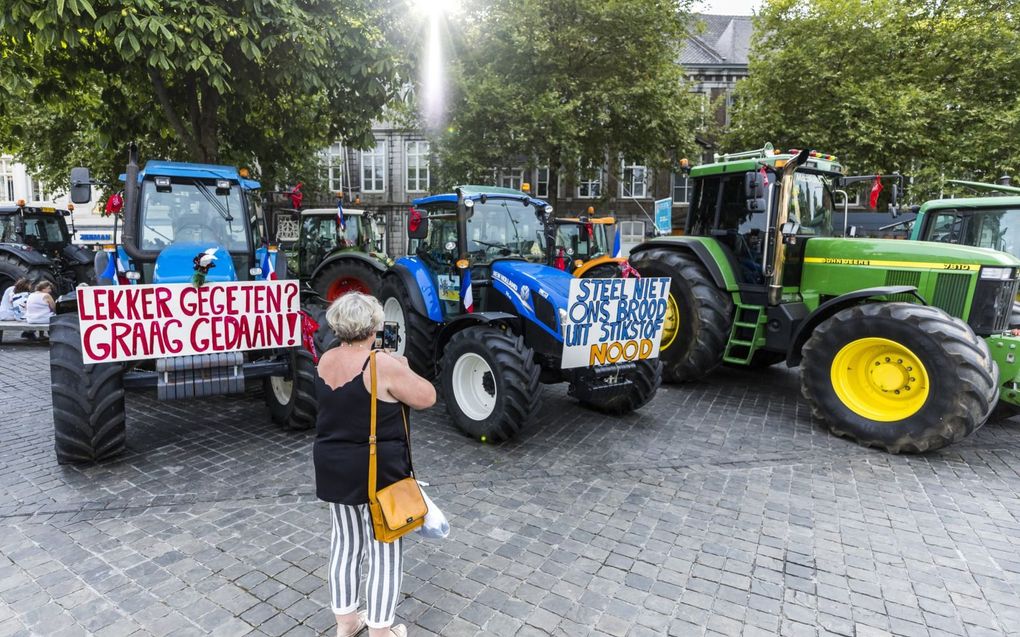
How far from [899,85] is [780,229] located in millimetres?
12860

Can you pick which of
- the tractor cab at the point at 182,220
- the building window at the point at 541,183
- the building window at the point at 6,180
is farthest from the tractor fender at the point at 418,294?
the building window at the point at 6,180

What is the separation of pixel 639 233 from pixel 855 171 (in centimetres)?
1454

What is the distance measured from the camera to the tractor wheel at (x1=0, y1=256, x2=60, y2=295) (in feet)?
36.5

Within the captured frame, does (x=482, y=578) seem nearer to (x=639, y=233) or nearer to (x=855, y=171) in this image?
(x=855, y=171)

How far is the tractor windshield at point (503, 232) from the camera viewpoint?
643cm

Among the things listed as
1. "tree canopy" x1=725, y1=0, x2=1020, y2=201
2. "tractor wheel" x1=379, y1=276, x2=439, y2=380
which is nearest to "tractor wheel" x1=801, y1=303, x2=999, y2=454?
"tractor wheel" x1=379, y1=276, x2=439, y2=380

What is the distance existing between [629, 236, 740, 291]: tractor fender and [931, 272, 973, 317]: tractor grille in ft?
6.61

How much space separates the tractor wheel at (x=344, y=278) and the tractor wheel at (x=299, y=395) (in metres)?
4.06

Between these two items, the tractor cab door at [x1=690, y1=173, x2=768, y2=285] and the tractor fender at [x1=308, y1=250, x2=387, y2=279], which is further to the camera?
the tractor fender at [x1=308, y1=250, x2=387, y2=279]

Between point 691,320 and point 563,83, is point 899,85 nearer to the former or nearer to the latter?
point 563,83

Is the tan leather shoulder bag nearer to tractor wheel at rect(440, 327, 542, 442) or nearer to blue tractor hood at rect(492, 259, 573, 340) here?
tractor wheel at rect(440, 327, 542, 442)

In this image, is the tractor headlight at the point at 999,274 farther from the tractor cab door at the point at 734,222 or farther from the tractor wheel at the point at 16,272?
the tractor wheel at the point at 16,272

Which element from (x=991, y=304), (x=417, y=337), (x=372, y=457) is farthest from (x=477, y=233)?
(x=991, y=304)

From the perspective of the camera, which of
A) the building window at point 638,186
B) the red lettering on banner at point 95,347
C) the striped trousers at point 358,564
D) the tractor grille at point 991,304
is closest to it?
the striped trousers at point 358,564
